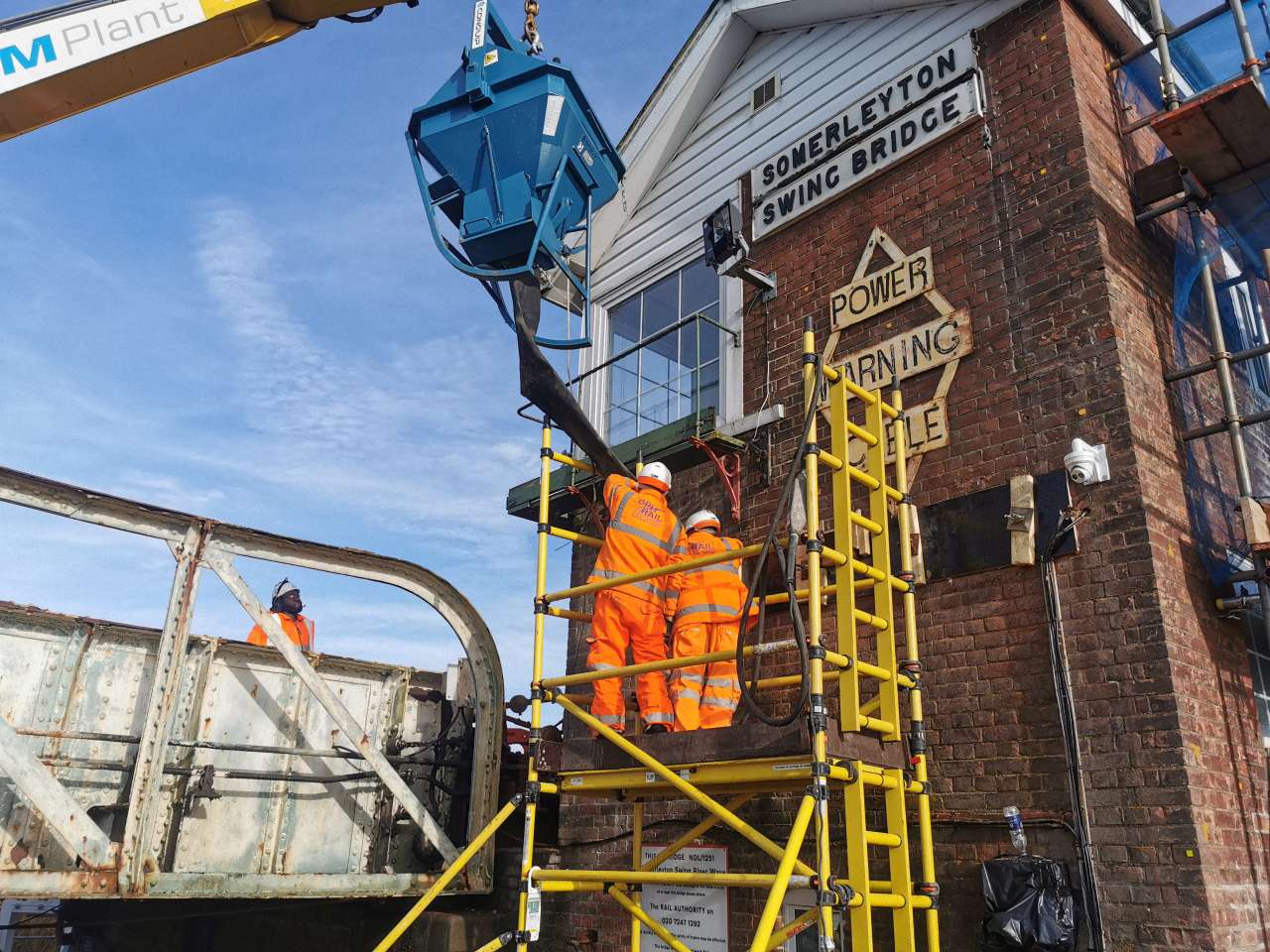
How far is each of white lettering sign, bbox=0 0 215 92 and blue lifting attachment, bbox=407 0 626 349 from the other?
1.89m

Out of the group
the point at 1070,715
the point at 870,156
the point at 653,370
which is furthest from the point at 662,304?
the point at 1070,715

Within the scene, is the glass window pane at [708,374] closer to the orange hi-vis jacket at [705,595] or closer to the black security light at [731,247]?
the black security light at [731,247]

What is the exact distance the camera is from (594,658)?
6.16 meters

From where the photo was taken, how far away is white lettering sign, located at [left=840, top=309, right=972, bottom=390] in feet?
24.4

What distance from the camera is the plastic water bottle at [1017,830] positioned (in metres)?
5.97

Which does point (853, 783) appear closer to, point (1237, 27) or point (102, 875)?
point (102, 875)

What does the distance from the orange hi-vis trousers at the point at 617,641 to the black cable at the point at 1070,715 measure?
2404 millimetres

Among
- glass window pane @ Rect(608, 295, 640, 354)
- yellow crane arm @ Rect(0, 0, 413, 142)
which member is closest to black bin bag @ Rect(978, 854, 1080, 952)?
glass window pane @ Rect(608, 295, 640, 354)

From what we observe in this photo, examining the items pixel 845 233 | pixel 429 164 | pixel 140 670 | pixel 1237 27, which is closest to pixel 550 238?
pixel 429 164

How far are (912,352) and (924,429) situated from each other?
0.67 m

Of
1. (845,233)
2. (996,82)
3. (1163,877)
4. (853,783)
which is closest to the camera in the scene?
(853,783)

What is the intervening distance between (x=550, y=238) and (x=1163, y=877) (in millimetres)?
5641

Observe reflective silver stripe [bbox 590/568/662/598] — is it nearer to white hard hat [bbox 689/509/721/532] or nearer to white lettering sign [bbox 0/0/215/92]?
white hard hat [bbox 689/509/721/532]

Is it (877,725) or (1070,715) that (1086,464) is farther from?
(877,725)
